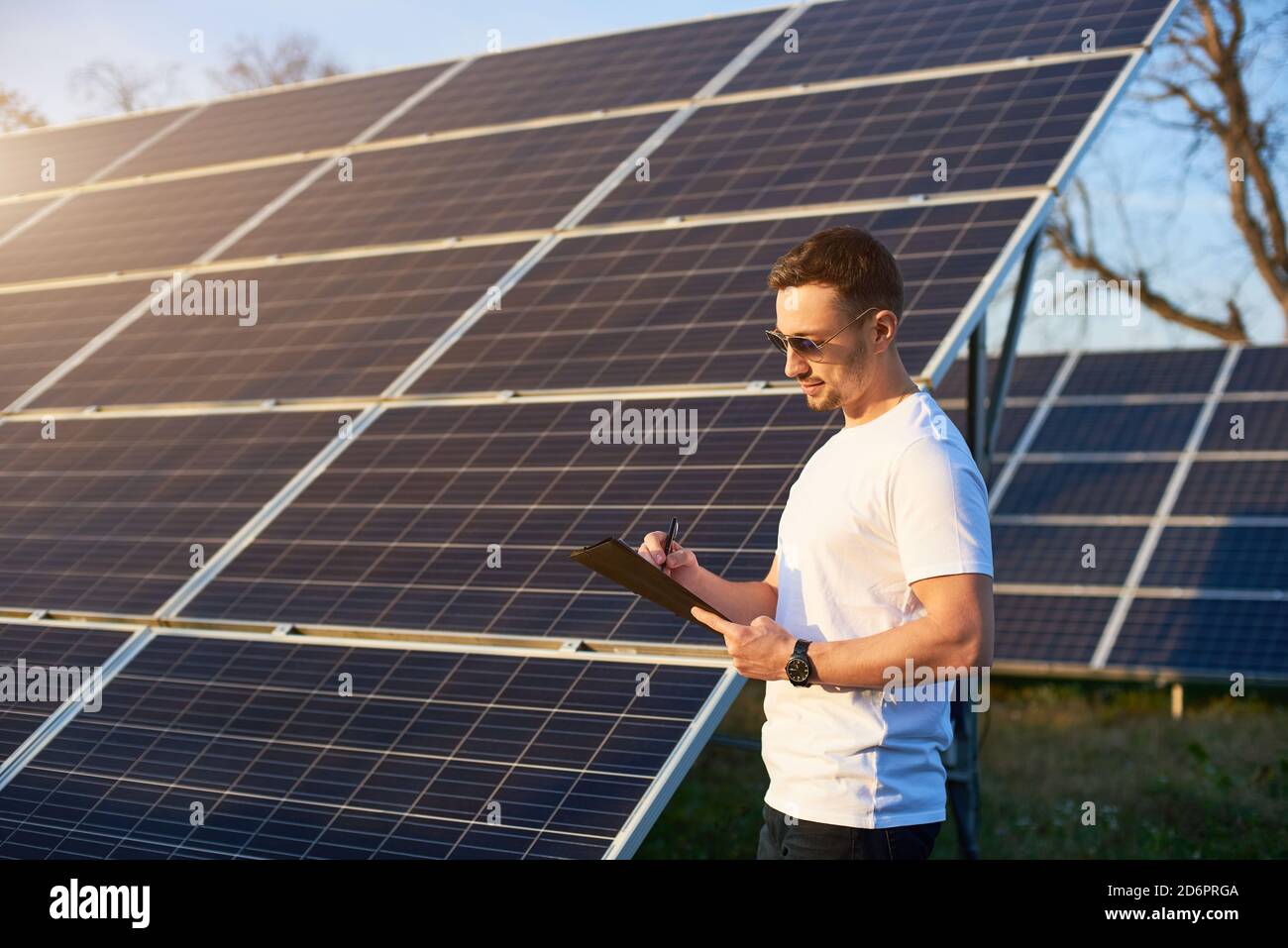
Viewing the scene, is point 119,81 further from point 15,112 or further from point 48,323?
point 48,323

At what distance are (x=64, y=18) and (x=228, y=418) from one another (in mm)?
25481

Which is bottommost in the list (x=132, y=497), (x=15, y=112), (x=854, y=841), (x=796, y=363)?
(x=854, y=841)

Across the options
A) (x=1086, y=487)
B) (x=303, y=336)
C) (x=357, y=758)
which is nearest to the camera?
(x=357, y=758)

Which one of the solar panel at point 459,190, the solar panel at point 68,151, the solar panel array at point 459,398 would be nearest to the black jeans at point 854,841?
the solar panel array at point 459,398

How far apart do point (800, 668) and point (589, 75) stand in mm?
9733

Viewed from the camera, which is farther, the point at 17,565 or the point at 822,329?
the point at 17,565

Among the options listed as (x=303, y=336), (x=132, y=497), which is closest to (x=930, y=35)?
(x=303, y=336)

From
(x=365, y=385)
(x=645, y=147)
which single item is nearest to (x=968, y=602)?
(x=365, y=385)

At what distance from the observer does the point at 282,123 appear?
14.3 meters

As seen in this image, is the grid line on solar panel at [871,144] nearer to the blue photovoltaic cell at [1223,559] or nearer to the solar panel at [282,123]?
the solar panel at [282,123]

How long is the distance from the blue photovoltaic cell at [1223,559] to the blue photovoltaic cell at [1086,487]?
2.55 feet

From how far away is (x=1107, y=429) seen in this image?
56.6 ft
